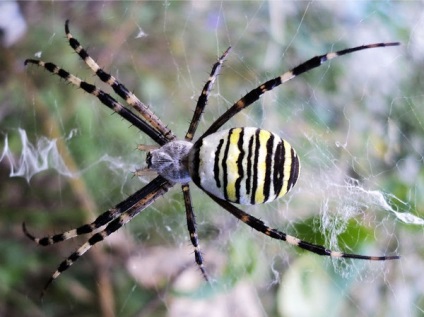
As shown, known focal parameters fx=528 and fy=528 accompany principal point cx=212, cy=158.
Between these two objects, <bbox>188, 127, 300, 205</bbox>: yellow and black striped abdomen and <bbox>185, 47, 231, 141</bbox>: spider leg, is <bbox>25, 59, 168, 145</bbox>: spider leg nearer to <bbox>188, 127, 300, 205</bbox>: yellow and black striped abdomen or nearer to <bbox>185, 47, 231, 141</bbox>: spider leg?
<bbox>185, 47, 231, 141</bbox>: spider leg

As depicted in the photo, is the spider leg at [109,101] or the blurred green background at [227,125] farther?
the spider leg at [109,101]

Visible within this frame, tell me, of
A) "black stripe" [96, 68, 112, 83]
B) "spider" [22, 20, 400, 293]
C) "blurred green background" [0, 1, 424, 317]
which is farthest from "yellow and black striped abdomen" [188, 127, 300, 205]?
"black stripe" [96, 68, 112, 83]

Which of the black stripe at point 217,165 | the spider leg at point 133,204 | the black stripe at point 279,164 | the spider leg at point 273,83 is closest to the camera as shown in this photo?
the black stripe at point 279,164

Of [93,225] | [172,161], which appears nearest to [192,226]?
[172,161]

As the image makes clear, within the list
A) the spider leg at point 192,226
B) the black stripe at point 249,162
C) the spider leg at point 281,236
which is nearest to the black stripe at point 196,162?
the spider leg at point 281,236

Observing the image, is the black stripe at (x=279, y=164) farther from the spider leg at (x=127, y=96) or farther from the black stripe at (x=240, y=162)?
the spider leg at (x=127, y=96)

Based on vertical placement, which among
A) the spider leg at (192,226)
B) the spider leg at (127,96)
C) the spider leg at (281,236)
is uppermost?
the spider leg at (127,96)

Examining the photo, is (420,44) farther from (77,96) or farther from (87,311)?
(87,311)
